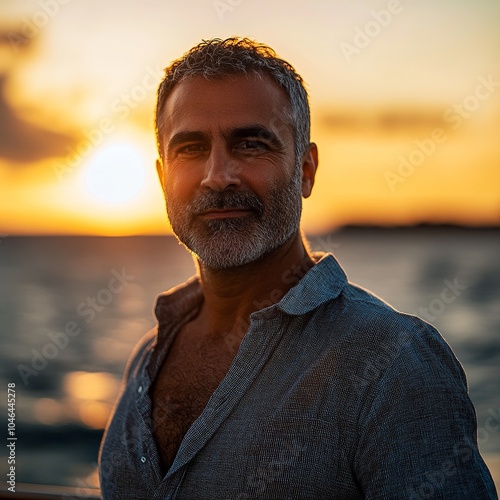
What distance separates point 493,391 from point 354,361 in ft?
64.5

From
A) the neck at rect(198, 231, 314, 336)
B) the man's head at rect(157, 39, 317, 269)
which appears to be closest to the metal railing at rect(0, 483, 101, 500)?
the neck at rect(198, 231, 314, 336)

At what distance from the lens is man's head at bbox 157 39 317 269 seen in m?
2.41

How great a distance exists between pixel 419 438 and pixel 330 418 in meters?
0.27

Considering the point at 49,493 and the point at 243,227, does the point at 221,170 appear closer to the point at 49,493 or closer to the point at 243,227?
the point at 243,227

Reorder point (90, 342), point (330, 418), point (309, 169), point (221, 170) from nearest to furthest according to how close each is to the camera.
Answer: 1. point (330, 418)
2. point (221, 170)
3. point (309, 169)
4. point (90, 342)

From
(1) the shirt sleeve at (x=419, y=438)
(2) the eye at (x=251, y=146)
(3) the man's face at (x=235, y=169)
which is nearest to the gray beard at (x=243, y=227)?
(3) the man's face at (x=235, y=169)

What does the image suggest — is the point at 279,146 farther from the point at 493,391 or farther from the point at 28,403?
the point at 493,391

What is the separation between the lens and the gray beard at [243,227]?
241cm

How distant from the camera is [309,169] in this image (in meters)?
2.76

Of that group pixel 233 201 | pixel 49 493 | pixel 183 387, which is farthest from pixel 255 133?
pixel 49 493

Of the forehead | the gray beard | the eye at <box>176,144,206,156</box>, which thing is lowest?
the gray beard

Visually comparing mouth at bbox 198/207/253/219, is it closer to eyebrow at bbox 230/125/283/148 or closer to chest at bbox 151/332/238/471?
eyebrow at bbox 230/125/283/148

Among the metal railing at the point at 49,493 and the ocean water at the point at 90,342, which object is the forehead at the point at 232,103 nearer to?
the metal railing at the point at 49,493

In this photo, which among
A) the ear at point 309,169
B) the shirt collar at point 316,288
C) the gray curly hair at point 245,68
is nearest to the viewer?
the shirt collar at point 316,288
